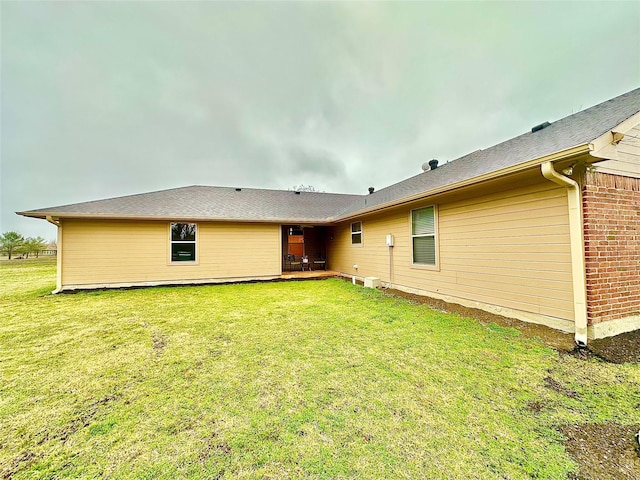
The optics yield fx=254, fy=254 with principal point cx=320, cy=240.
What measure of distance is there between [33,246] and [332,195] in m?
24.9

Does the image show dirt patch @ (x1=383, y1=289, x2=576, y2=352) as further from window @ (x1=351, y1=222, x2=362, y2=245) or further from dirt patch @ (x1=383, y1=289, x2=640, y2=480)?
window @ (x1=351, y1=222, x2=362, y2=245)

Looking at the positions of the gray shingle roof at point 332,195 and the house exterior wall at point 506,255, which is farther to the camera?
the gray shingle roof at point 332,195

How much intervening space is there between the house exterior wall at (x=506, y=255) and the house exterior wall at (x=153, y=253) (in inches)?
213

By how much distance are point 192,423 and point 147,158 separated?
63.7 ft

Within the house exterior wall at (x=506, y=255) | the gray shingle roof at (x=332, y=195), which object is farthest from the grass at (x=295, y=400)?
the gray shingle roof at (x=332, y=195)

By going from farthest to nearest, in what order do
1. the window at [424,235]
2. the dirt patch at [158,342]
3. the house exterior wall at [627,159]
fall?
the window at [424,235] < the house exterior wall at [627,159] < the dirt patch at [158,342]

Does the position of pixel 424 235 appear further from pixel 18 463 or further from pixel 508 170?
pixel 18 463

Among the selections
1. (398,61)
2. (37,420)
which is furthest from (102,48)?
(37,420)

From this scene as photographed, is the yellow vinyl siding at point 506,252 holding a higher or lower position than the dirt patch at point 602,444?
higher

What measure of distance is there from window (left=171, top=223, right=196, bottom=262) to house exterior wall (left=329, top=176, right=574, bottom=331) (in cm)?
704

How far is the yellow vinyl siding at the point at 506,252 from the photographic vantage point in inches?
144

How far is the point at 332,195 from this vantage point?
14.8 m

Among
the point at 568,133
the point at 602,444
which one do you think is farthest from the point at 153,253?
the point at 568,133

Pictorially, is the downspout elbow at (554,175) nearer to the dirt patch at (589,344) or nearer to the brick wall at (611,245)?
the brick wall at (611,245)
